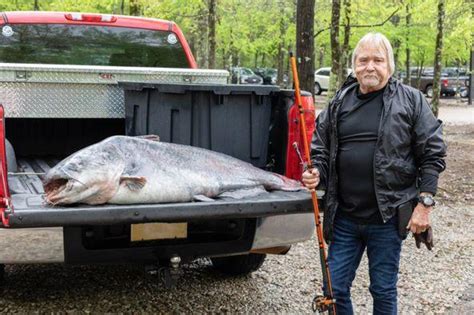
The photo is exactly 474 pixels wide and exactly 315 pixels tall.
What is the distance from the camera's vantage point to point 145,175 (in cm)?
324

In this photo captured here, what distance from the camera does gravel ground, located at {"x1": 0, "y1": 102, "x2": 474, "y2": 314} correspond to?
430cm

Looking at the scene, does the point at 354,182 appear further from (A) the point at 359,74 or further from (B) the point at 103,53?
(B) the point at 103,53

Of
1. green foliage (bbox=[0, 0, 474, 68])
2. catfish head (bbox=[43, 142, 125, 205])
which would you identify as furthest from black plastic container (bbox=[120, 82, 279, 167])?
green foliage (bbox=[0, 0, 474, 68])

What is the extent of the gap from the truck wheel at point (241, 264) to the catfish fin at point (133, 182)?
66.2 inches

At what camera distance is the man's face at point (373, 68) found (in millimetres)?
3234

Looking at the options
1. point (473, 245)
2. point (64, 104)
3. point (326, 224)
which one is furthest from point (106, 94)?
point (473, 245)

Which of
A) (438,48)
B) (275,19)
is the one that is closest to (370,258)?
(438,48)

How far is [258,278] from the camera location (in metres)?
4.98

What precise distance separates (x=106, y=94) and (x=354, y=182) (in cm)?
178

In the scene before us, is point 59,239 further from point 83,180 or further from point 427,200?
point 427,200

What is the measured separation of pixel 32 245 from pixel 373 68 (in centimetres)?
199

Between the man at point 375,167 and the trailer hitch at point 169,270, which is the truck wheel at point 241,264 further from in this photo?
the man at point 375,167

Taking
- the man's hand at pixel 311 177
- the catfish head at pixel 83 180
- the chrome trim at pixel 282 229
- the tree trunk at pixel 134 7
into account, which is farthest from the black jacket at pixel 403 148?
the tree trunk at pixel 134 7

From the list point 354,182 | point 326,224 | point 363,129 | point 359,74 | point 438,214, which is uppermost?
point 359,74
